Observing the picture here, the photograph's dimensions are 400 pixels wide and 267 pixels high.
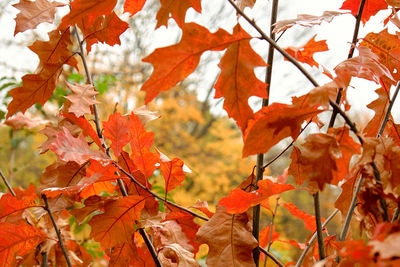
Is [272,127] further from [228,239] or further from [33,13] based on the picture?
[33,13]

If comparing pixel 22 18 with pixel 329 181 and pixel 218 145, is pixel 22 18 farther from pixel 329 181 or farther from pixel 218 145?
pixel 218 145

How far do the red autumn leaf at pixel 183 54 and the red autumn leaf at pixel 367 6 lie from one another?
25cm

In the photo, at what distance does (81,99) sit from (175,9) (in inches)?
9.4

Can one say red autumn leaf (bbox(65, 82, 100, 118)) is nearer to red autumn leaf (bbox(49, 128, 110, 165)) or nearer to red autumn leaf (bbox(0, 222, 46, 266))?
red autumn leaf (bbox(49, 128, 110, 165))

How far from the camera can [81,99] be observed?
58cm

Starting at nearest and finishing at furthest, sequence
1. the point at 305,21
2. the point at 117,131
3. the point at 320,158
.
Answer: the point at 320,158 → the point at 305,21 → the point at 117,131

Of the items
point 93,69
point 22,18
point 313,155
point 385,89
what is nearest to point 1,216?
point 22,18

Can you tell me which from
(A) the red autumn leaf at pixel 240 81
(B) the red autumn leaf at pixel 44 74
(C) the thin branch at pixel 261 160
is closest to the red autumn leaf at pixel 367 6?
(C) the thin branch at pixel 261 160

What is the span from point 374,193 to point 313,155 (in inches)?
2.6

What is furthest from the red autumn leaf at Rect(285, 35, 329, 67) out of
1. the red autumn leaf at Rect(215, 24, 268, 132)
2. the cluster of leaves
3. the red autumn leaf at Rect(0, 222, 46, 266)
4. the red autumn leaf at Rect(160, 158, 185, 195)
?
the red autumn leaf at Rect(0, 222, 46, 266)

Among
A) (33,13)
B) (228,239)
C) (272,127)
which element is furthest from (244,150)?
(33,13)

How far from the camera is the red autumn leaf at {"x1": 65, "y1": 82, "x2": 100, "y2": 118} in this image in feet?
1.81

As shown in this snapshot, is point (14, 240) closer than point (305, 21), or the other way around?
point (305, 21)

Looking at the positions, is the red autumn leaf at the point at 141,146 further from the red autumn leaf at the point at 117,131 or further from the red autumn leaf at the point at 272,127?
the red autumn leaf at the point at 272,127
